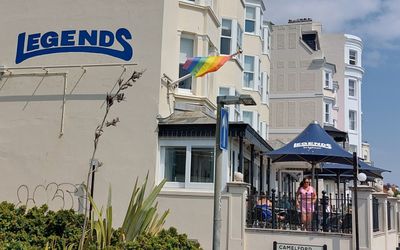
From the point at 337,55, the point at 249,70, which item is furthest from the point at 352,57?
the point at 249,70

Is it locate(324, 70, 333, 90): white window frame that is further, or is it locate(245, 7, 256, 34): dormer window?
locate(324, 70, 333, 90): white window frame

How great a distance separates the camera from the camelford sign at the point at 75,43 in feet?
49.5

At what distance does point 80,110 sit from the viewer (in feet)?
49.1

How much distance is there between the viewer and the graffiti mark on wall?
574 inches

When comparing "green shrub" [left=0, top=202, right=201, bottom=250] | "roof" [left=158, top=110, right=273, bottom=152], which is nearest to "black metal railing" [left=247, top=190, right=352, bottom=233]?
"roof" [left=158, top=110, right=273, bottom=152]

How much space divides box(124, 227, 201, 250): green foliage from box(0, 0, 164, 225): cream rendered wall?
447 cm

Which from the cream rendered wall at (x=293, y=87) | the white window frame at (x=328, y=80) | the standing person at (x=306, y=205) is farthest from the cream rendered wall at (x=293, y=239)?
the white window frame at (x=328, y=80)

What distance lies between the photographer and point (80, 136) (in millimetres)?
14867

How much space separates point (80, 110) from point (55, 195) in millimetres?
2685

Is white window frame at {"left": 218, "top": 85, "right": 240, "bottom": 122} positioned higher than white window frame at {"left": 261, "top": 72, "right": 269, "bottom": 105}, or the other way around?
white window frame at {"left": 261, "top": 72, "right": 269, "bottom": 105}

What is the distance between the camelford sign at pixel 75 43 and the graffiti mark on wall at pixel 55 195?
4.21 metres

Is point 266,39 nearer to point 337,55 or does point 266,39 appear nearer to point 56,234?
point 337,55

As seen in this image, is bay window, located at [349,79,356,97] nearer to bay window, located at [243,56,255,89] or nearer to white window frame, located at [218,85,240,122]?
bay window, located at [243,56,255,89]

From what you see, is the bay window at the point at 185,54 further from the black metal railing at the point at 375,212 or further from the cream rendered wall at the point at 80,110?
the black metal railing at the point at 375,212
